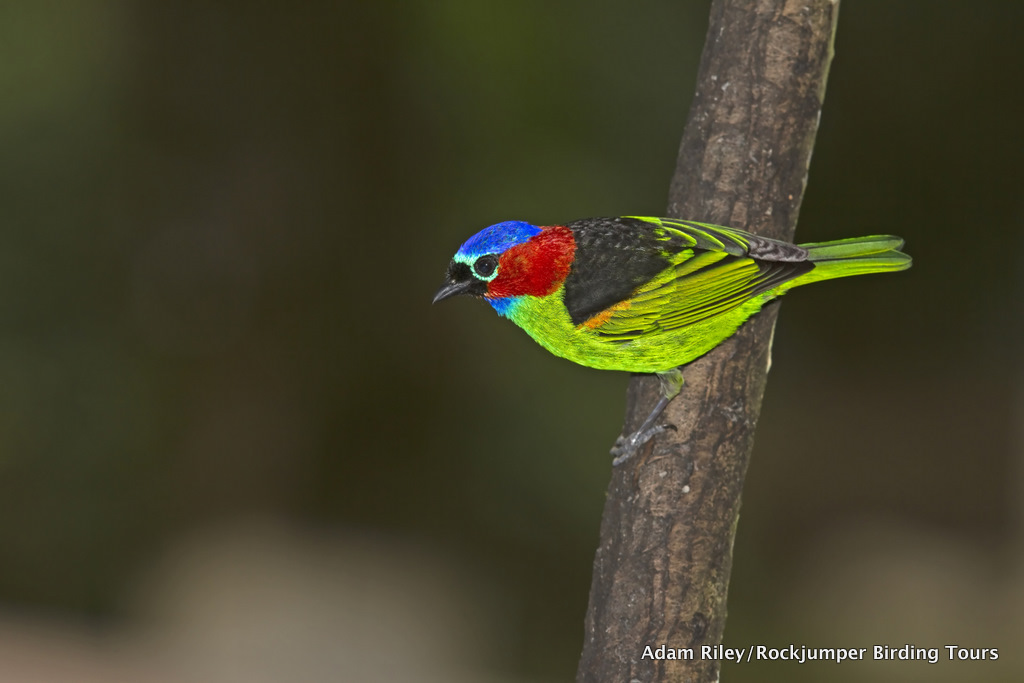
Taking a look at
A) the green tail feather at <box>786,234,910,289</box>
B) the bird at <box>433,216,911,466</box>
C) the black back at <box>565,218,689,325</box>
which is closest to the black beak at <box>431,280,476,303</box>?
the bird at <box>433,216,911,466</box>

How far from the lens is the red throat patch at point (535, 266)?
312 cm

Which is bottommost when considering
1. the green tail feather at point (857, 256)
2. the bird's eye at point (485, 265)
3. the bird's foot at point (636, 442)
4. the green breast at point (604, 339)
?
the bird's foot at point (636, 442)

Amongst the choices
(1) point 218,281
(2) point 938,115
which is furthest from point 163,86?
(2) point 938,115

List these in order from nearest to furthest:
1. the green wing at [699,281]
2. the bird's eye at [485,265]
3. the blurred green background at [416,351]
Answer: the bird's eye at [485,265], the green wing at [699,281], the blurred green background at [416,351]

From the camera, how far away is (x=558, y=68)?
6.56 metres

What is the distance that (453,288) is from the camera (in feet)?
10.3

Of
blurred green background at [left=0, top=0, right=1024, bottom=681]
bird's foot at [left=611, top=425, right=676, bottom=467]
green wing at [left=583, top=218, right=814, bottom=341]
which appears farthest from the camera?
blurred green background at [left=0, top=0, right=1024, bottom=681]

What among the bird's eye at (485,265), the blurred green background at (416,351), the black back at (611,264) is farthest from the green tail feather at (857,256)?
the blurred green background at (416,351)

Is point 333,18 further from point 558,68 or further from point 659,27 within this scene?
point 659,27

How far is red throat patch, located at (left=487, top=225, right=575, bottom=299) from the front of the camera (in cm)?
312

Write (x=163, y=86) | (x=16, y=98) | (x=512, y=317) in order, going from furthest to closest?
1. (x=163, y=86)
2. (x=16, y=98)
3. (x=512, y=317)

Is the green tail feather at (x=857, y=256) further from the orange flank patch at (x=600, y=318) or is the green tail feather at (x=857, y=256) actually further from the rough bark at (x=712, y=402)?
the orange flank patch at (x=600, y=318)

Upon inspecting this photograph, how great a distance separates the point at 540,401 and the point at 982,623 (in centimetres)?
369

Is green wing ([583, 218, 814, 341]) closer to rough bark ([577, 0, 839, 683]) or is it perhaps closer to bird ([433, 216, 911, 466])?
bird ([433, 216, 911, 466])
